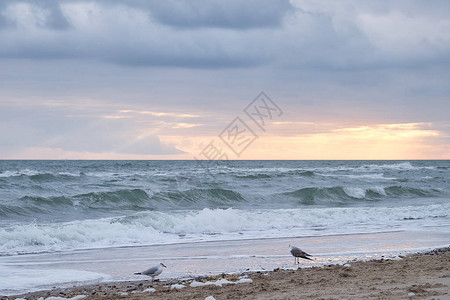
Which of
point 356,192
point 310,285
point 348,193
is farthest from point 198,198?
point 310,285

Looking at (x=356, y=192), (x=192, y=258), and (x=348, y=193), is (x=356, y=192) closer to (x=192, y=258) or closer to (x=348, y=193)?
(x=348, y=193)

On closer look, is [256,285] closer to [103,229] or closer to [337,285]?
[337,285]

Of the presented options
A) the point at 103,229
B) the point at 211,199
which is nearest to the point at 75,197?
the point at 211,199

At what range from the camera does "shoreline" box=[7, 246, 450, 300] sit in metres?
6.68

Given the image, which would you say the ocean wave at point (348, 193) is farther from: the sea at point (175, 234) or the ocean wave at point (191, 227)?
the ocean wave at point (191, 227)

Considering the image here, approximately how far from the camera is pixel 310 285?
7480 mm

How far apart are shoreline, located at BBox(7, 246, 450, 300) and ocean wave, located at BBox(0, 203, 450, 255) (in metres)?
5.10

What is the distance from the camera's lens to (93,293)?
7809 millimetres

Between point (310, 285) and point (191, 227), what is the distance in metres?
9.14

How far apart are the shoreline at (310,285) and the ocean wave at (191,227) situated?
510 centimetres

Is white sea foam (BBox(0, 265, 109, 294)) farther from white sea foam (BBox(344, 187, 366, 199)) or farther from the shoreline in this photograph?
white sea foam (BBox(344, 187, 366, 199))

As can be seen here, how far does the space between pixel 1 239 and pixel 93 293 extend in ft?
21.1

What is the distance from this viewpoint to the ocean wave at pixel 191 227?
1338cm

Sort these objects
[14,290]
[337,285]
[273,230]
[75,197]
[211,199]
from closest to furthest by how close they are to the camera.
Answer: [337,285]
[14,290]
[273,230]
[75,197]
[211,199]
